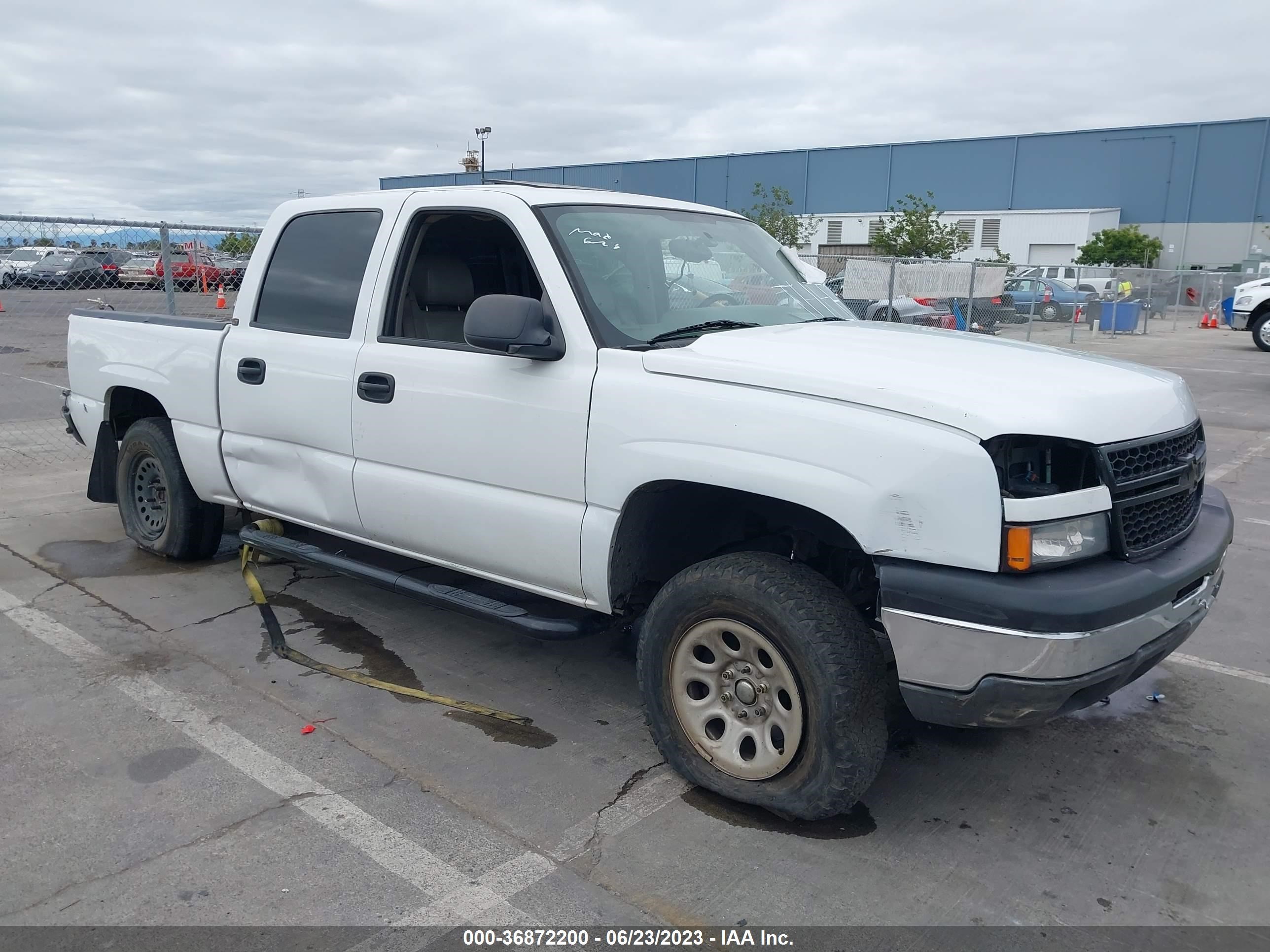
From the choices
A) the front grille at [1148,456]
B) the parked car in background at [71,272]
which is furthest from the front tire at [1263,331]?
the parked car in background at [71,272]

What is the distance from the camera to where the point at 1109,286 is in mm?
28219

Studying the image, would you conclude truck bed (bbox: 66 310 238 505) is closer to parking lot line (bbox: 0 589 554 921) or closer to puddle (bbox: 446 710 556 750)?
parking lot line (bbox: 0 589 554 921)

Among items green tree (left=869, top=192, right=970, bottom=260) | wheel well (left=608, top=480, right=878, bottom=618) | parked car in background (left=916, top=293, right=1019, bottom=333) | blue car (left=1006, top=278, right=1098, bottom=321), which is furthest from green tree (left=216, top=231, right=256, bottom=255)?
green tree (left=869, top=192, right=970, bottom=260)

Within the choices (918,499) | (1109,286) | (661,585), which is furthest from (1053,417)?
(1109,286)

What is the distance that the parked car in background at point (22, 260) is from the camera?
9.98 m

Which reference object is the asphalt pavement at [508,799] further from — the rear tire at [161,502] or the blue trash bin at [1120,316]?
the blue trash bin at [1120,316]

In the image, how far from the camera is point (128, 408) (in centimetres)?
604

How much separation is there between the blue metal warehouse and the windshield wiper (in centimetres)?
4347

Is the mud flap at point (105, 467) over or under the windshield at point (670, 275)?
under

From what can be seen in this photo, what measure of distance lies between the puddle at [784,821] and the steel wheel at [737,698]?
0.14 metres

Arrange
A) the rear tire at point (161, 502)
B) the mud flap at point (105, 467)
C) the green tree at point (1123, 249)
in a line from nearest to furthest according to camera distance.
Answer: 1. the rear tire at point (161, 502)
2. the mud flap at point (105, 467)
3. the green tree at point (1123, 249)

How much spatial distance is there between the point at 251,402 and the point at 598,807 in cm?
270

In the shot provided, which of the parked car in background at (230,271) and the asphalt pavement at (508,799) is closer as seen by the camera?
the asphalt pavement at (508,799)

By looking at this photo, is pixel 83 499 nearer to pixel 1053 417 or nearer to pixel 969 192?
pixel 1053 417
